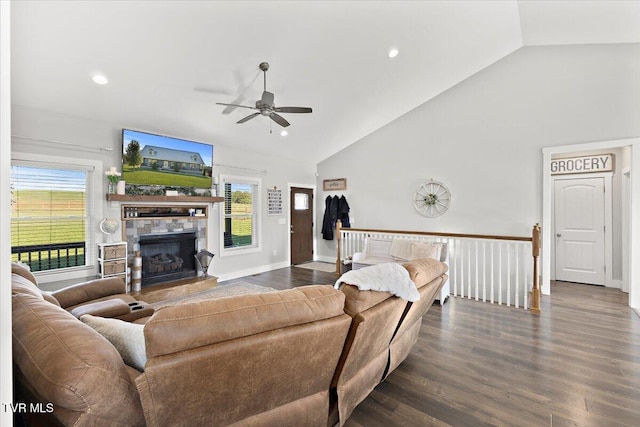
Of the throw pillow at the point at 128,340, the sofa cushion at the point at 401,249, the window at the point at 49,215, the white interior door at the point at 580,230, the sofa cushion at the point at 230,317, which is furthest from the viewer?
the white interior door at the point at 580,230

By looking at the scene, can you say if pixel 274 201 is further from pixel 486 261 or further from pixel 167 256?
pixel 486 261

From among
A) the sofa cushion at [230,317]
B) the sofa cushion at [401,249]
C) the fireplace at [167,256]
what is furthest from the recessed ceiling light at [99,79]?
the sofa cushion at [401,249]

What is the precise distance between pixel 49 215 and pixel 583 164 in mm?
8640

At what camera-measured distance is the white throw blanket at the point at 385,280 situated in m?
1.67

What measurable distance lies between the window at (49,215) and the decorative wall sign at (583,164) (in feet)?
26.5

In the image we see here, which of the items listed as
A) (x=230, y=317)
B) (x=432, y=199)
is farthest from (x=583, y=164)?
(x=230, y=317)

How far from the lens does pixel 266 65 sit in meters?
3.77

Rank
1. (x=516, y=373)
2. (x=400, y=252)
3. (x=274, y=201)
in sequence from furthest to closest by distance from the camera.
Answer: (x=274, y=201) → (x=400, y=252) → (x=516, y=373)

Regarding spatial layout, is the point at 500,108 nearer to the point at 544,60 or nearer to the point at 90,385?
the point at 544,60

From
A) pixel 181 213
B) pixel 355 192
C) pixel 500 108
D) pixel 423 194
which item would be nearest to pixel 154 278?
pixel 181 213

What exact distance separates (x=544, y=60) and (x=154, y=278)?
7.46m

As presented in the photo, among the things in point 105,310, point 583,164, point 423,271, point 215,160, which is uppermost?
point 215,160

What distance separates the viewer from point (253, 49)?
139 inches

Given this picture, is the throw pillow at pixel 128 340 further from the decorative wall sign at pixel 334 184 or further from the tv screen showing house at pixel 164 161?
the decorative wall sign at pixel 334 184
